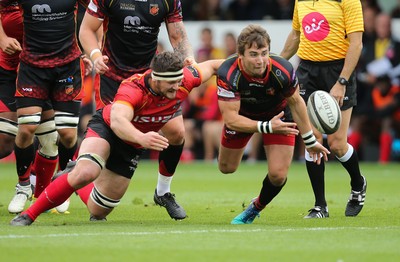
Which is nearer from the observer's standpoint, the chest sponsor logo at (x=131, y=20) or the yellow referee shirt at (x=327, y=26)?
the chest sponsor logo at (x=131, y=20)

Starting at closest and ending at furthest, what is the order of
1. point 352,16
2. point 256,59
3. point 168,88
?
point 168,88 → point 256,59 → point 352,16

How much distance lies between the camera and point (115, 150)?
9297 millimetres

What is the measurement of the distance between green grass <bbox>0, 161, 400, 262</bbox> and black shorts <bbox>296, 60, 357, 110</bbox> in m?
1.30

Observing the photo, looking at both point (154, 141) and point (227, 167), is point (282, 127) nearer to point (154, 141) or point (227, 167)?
point (154, 141)

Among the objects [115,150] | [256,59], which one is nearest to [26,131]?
[115,150]

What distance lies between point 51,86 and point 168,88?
2.57 m

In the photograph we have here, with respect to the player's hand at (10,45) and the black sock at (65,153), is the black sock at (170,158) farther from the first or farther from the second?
the player's hand at (10,45)

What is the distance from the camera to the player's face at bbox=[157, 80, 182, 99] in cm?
864

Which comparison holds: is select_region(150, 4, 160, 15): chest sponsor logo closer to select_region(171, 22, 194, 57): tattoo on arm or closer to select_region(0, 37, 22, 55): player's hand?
select_region(171, 22, 194, 57): tattoo on arm

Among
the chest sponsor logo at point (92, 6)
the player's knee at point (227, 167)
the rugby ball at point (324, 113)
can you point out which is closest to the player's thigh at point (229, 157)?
the player's knee at point (227, 167)

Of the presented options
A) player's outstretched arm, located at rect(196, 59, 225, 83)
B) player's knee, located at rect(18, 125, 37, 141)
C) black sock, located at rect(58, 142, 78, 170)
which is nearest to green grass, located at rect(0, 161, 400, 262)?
black sock, located at rect(58, 142, 78, 170)

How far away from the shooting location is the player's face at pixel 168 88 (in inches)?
340

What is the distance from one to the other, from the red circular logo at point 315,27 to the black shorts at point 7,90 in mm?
3433

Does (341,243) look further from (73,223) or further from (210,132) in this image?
(210,132)
